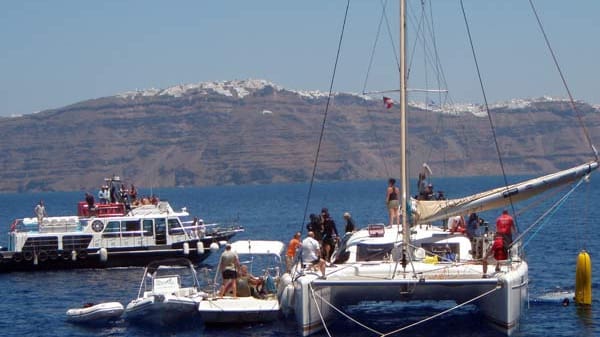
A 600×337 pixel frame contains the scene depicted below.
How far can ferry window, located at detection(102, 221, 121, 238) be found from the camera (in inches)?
1961

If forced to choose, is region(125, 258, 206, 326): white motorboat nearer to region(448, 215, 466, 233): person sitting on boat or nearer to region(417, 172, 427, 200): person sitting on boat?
region(448, 215, 466, 233): person sitting on boat

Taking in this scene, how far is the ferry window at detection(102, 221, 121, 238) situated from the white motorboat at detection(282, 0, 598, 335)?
863 inches

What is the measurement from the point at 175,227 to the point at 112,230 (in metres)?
2.85

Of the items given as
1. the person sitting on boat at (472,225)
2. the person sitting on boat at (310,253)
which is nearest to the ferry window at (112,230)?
the person sitting on boat at (472,225)

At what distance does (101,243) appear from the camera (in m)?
49.9

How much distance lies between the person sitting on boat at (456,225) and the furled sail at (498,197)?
2.01 metres

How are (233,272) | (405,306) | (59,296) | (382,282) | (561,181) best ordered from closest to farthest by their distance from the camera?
(382,282)
(561,181)
(233,272)
(405,306)
(59,296)

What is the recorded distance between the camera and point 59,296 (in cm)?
4075

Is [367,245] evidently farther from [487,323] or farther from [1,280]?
[1,280]

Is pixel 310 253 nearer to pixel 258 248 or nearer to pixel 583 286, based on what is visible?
pixel 258 248

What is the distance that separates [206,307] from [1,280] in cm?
2174

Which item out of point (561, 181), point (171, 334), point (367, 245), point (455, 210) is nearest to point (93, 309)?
point (171, 334)

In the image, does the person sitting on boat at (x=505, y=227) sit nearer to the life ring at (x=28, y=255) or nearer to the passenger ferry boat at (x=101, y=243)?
the passenger ferry boat at (x=101, y=243)

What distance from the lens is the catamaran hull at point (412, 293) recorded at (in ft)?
82.3
